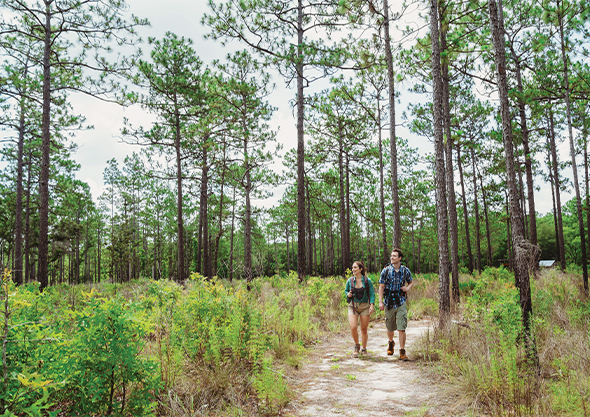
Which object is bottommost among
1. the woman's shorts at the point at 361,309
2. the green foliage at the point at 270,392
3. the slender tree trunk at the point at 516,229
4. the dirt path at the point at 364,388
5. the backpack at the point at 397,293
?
the dirt path at the point at 364,388

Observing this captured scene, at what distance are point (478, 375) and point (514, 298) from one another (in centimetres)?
213

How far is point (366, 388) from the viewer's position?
4109 mm

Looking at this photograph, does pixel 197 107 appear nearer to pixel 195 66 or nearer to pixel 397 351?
pixel 195 66

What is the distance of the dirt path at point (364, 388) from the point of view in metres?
3.43

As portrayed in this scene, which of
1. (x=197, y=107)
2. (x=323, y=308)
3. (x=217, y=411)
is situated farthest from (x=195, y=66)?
(x=217, y=411)

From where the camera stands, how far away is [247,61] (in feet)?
47.9

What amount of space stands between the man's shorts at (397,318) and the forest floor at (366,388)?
1.52ft

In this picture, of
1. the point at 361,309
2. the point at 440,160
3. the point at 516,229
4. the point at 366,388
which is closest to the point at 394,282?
the point at 361,309

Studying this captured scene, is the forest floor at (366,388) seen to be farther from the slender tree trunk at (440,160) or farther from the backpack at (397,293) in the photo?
the slender tree trunk at (440,160)

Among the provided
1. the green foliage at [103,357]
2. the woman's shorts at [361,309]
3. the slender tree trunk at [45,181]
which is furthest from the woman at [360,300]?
the slender tree trunk at [45,181]

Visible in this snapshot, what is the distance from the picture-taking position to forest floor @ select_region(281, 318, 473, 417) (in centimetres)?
341

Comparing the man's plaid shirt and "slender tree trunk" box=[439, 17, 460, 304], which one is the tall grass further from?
"slender tree trunk" box=[439, 17, 460, 304]

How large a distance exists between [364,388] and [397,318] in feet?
5.57

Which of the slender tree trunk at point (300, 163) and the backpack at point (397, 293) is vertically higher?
the slender tree trunk at point (300, 163)
